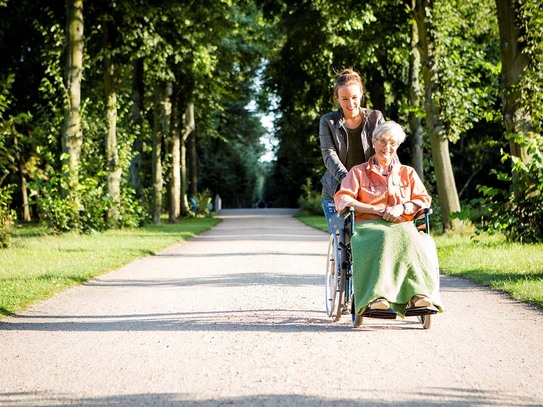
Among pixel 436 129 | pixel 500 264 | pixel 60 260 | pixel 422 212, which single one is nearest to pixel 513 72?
pixel 436 129

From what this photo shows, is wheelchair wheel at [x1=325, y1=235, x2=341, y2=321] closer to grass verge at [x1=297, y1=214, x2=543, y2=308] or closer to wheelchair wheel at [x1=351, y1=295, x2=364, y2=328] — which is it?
wheelchair wheel at [x1=351, y1=295, x2=364, y2=328]

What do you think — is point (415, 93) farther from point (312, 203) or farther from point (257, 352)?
point (312, 203)

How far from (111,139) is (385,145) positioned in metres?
17.6

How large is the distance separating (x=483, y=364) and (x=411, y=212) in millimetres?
1710

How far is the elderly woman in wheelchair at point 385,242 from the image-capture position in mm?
6398

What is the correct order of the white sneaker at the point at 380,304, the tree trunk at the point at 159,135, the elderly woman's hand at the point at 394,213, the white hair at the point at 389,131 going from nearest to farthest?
the white sneaker at the point at 380,304 → the elderly woman's hand at the point at 394,213 → the white hair at the point at 389,131 → the tree trunk at the point at 159,135

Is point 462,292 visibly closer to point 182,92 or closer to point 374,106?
point 374,106

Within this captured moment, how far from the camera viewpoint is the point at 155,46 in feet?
76.0

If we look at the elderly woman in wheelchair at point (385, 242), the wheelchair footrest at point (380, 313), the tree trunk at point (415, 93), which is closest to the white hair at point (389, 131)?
the elderly woman in wheelchair at point (385, 242)

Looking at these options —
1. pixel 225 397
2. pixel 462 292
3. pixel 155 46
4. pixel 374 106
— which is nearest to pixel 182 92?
pixel 374 106

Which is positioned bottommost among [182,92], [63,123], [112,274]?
[112,274]

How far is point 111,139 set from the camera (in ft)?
76.7

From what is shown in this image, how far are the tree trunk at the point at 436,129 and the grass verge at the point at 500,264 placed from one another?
9.65ft

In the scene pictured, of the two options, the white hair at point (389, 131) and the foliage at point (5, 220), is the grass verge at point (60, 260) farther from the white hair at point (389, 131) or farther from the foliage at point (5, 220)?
the white hair at point (389, 131)
